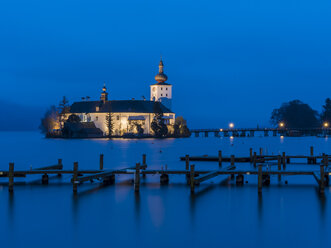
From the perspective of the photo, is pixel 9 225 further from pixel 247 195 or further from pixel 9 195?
pixel 247 195

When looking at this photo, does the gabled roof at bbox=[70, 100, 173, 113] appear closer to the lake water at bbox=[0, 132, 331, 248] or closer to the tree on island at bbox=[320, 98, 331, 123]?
the tree on island at bbox=[320, 98, 331, 123]

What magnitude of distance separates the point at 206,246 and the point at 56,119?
6309 inches

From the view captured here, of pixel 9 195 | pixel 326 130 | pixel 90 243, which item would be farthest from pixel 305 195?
pixel 326 130

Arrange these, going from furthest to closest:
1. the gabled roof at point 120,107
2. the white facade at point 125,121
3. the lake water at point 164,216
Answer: the gabled roof at point 120,107
the white facade at point 125,121
the lake water at point 164,216

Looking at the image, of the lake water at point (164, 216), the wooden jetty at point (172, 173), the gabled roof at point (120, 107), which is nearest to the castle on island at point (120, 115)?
the gabled roof at point (120, 107)

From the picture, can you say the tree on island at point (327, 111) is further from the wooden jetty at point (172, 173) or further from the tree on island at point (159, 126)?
the wooden jetty at point (172, 173)

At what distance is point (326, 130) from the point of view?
192 metres

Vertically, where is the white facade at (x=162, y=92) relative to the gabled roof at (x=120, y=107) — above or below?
above

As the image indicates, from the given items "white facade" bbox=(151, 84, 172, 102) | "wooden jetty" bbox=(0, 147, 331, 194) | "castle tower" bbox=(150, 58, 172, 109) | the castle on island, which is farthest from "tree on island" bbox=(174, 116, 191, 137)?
"wooden jetty" bbox=(0, 147, 331, 194)

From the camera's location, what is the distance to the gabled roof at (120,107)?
165 metres

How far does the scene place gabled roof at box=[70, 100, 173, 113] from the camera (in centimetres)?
16479

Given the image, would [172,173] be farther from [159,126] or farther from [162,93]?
[162,93]

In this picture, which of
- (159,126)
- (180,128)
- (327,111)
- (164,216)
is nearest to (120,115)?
(159,126)

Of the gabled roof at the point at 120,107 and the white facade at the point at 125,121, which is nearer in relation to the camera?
the white facade at the point at 125,121
